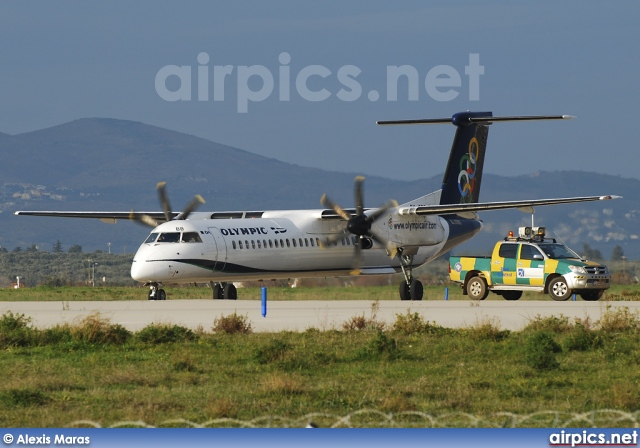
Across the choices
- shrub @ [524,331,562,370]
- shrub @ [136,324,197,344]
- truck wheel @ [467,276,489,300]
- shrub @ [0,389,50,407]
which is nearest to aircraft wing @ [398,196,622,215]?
truck wheel @ [467,276,489,300]

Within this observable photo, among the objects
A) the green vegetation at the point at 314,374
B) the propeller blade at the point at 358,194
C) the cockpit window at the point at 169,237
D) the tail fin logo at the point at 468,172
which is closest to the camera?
the green vegetation at the point at 314,374

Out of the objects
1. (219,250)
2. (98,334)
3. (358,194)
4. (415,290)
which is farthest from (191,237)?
(98,334)

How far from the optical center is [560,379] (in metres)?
17.0

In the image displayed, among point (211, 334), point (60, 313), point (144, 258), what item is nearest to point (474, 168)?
point (144, 258)

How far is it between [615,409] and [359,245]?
28250 millimetres

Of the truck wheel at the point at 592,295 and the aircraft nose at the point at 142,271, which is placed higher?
the aircraft nose at the point at 142,271

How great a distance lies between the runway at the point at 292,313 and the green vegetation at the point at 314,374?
2.19 meters

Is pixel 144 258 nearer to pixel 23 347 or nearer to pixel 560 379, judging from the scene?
pixel 23 347

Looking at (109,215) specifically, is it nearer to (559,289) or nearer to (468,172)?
(468,172)

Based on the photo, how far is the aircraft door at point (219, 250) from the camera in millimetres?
38906

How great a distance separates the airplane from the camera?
1497 inches

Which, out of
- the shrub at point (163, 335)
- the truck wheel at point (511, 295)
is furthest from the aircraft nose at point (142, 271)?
the shrub at point (163, 335)

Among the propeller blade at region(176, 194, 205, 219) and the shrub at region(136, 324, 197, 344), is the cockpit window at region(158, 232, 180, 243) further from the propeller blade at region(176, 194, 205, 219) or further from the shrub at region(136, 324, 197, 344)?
the shrub at region(136, 324, 197, 344)

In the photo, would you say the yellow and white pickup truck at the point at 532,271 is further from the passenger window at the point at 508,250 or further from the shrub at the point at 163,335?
the shrub at the point at 163,335
